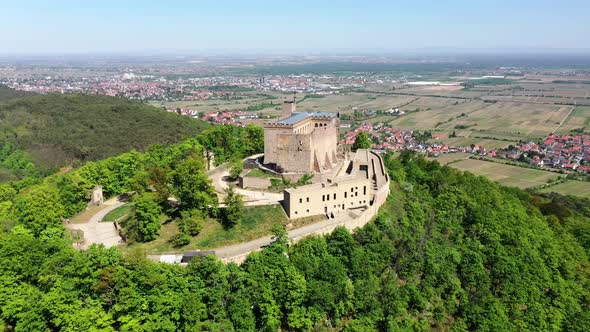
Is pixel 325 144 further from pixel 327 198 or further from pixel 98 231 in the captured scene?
pixel 98 231

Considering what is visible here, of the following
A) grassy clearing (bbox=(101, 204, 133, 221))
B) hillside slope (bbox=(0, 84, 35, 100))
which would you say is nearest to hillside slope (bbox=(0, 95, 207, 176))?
→ hillside slope (bbox=(0, 84, 35, 100))

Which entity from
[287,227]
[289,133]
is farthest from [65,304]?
[289,133]

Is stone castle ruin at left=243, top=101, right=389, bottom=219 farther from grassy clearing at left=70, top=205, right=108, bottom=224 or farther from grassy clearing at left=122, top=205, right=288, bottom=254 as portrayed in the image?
grassy clearing at left=70, top=205, right=108, bottom=224

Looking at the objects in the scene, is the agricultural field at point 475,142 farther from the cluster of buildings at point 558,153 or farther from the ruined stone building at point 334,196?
the ruined stone building at point 334,196

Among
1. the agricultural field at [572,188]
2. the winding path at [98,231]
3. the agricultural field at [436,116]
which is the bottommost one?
the agricultural field at [572,188]

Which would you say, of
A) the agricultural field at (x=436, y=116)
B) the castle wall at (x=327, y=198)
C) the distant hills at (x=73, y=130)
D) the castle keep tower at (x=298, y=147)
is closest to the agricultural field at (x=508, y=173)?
the agricultural field at (x=436, y=116)

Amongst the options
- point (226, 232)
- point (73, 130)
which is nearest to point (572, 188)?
point (226, 232)

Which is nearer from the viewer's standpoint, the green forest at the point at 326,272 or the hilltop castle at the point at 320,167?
the green forest at the point at 326,272

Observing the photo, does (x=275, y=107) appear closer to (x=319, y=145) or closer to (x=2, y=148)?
(x=2, y=148)
